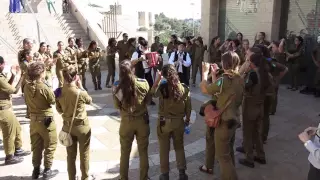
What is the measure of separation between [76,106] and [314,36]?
9216 millimetres

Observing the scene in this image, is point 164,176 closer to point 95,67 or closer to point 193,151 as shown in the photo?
point 193,151

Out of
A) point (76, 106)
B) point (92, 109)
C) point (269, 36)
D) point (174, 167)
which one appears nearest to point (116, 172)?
point (174, 167)

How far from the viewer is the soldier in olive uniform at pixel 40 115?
166 inches

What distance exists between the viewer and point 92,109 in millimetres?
8336

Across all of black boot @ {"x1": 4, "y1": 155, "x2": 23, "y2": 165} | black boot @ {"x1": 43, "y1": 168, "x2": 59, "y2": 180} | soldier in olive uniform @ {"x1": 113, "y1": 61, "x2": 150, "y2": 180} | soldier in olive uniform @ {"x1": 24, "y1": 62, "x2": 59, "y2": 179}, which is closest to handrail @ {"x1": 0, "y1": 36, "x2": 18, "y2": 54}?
black boot @ {"x1": 4, "y1": 155, "x2": 23, "y2": 165}

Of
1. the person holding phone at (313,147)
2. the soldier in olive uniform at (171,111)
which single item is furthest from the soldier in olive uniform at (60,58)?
the person holding phone at (313,147)

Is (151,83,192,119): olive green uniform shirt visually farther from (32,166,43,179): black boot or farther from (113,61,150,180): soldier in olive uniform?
(32,166,43,179): black boot

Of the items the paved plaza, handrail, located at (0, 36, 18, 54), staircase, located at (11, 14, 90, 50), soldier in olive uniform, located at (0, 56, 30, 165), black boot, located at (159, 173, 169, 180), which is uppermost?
staircase, located at (11, 14, 90, 50)

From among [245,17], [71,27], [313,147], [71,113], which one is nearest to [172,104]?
[71,113]

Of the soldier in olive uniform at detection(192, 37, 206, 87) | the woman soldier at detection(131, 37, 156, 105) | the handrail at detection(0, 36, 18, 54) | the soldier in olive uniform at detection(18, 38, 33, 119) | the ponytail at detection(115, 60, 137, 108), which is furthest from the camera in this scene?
the handrail at detection(0, 36, 18, 54)

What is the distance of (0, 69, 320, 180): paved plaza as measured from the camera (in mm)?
4762

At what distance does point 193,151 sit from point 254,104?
61.2 inches

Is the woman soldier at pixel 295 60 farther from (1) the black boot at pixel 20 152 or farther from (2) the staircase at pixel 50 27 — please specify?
(2) the staircase at pixel 50 27

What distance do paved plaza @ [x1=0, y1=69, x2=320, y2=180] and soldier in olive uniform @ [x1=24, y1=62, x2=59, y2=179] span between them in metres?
0.36
